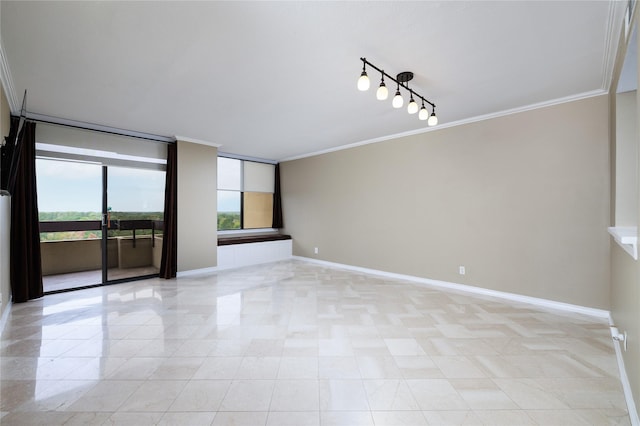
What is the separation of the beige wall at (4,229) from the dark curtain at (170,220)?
6.23ft

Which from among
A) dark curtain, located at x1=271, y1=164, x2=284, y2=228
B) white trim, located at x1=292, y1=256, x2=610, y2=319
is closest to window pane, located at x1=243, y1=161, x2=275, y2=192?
dark curtain, located at x1=271, y1=164, x2=284, y2=228

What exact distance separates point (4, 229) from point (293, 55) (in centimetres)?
392

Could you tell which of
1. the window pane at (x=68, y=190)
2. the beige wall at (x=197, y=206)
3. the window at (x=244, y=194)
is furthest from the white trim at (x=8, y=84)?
the window at (x=244, y=194)

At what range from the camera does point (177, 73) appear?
273 cm

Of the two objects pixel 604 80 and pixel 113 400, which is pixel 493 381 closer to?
pixel 113 400

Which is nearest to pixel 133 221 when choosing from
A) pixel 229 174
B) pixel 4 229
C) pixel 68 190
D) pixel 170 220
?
pixel 170 220

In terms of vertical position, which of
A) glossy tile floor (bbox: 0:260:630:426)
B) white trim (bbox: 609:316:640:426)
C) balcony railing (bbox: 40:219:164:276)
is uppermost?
balcony railing (bbox: 40:219:164:276)

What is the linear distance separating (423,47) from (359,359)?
2760 mm

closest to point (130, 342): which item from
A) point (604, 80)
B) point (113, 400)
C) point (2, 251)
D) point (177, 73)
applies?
point (113, 400)

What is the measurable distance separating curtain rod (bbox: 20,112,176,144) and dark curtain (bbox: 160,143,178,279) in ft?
0.72

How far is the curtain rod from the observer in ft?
12.8

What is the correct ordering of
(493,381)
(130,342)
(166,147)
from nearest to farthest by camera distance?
(493,381), (130,342), (166,147)

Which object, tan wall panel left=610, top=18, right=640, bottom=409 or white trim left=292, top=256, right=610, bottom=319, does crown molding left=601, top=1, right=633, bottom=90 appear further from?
white trim left=292, top=256, right=610, bottom=319

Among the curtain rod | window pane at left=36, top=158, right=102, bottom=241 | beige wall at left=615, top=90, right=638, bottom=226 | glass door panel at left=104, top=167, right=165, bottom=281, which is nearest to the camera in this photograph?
beige wall at left=615, top=90, right=638, bottom=226
